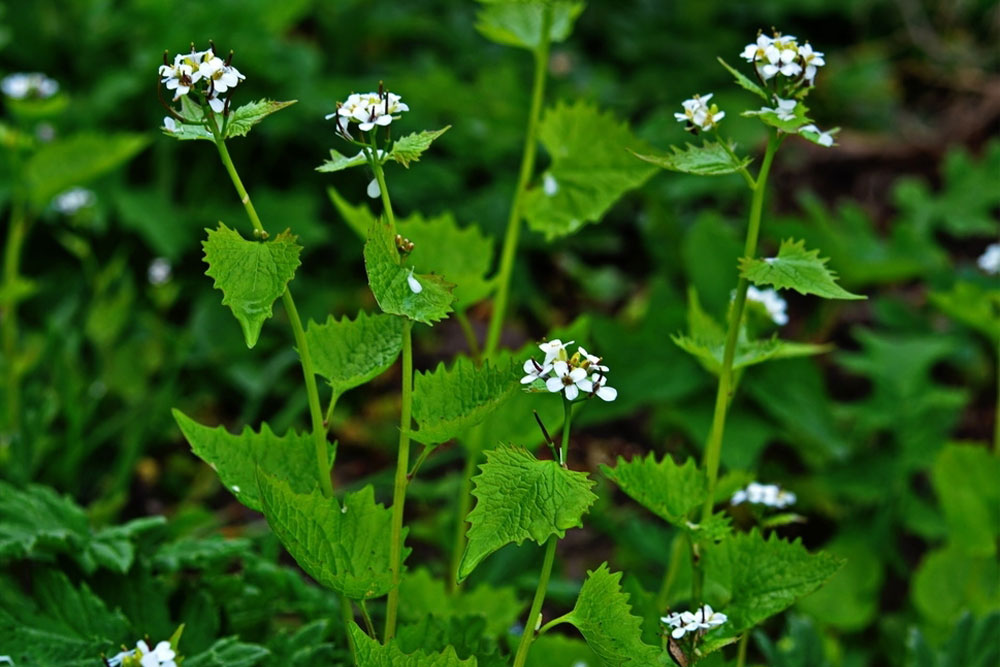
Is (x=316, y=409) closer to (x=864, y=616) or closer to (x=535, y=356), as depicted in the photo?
(x=535, y=356)

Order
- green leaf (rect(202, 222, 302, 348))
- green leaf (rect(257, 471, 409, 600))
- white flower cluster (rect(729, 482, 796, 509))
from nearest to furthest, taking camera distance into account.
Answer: green leaf (rect(202, 222, 302, 348)), green leaf (rect(257, 471, 409, 600)), white flower cluster (rect(729, 482, 796, 509))

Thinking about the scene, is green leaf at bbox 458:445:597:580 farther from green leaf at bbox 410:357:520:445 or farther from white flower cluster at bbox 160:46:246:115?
white flower cluster at bbox 160:46:246:115

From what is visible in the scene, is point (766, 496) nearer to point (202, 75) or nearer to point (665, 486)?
point (665, 486)

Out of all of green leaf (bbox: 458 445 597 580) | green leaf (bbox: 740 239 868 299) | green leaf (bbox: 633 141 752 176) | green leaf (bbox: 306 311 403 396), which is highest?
green leaf (bbox: 633 141 752 176)

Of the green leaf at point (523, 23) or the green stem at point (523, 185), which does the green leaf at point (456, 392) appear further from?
the green leaf at point (523, 23)

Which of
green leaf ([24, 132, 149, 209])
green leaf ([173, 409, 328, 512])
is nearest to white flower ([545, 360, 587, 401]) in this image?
green leaf ([173, 409, 328, 512])

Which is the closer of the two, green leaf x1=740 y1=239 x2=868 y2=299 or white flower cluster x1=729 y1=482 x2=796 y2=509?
green leaf x1=740 y1=239 x2=868 y2=299

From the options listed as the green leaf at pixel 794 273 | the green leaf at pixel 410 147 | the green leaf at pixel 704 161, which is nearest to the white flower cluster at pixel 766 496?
the green leaf at pixel 794 273
